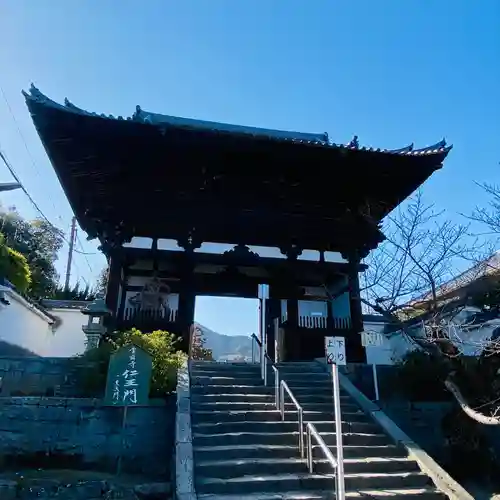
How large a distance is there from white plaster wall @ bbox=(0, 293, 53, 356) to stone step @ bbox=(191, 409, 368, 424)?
6932mm

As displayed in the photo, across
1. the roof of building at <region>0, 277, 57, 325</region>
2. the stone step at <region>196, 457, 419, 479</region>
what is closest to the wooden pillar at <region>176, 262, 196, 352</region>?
the roof of building at <region>0, 277, 57, 325</region>

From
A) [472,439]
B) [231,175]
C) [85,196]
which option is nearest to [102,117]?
[85,196]

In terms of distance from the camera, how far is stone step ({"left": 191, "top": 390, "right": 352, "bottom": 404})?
7430 mm

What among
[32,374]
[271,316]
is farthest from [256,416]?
[271,316]

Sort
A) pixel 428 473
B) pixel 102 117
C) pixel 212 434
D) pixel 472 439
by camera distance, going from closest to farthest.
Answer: pixel 428 473, pixel 212 434, pixel 472 439, pixel 102 117

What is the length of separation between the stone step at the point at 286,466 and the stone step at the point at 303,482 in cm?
9

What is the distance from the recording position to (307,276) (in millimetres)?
12516

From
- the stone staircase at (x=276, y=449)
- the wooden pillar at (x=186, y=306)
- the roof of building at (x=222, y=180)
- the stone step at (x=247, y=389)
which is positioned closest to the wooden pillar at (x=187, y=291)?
the wooden pillar at (x=186, y=306)

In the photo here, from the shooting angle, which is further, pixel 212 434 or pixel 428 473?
pixel 212 434

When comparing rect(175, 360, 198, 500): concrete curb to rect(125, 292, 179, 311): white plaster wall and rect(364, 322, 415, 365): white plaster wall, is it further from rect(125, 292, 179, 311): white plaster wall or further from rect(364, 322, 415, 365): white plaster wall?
rect(364, 322, 415, 365): white plaster wall

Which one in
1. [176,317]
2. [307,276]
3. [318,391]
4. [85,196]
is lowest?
[318,391]

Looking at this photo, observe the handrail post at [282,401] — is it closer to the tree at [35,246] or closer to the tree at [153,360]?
the tree at [153,360]

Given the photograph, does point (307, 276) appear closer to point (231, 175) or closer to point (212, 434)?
point (231, 175)

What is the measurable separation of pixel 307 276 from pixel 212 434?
22.2ft
